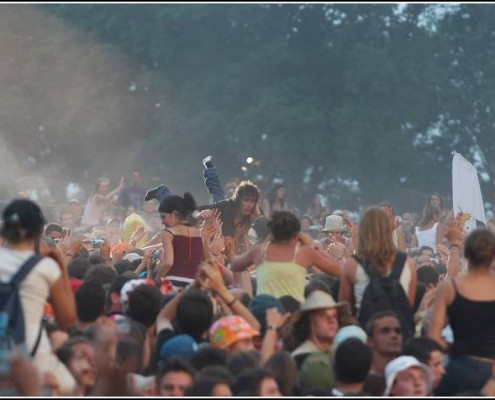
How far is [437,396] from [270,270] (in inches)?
67.4

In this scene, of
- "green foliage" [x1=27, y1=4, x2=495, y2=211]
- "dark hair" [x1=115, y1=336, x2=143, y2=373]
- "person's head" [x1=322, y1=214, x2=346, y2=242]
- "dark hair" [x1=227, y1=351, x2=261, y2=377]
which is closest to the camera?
"dark hair" [x1=227, y1=351, x2=261, y2=377]

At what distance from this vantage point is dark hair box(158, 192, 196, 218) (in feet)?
38.4

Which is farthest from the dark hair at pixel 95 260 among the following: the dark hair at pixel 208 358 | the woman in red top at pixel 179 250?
the dark hair at pixel 208 358

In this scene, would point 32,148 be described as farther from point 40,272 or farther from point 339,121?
point 40,272

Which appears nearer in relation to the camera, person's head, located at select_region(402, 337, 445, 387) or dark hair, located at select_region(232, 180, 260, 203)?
person's head, located at select_region(402, 337, 445, 387)

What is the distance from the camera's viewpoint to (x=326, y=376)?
8.59 metres

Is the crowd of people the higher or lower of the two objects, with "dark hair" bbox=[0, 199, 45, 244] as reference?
lower

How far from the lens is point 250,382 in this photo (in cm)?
810

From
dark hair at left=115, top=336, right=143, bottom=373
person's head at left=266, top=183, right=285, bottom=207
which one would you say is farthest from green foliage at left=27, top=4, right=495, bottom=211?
dark hair at left=115, top=336, right=143, bottom=373

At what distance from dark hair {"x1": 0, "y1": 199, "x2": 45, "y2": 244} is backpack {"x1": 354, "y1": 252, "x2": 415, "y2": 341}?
2.10m

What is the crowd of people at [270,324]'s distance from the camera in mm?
8102

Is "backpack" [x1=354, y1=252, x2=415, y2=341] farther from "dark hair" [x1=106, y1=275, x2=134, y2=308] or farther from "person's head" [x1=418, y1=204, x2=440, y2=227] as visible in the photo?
"person's head" [x1=418, y1=204, x2=440, y2=227]

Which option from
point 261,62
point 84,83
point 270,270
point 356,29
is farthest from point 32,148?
point 270,270

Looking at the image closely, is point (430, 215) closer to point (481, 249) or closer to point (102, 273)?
point (102, 273)
